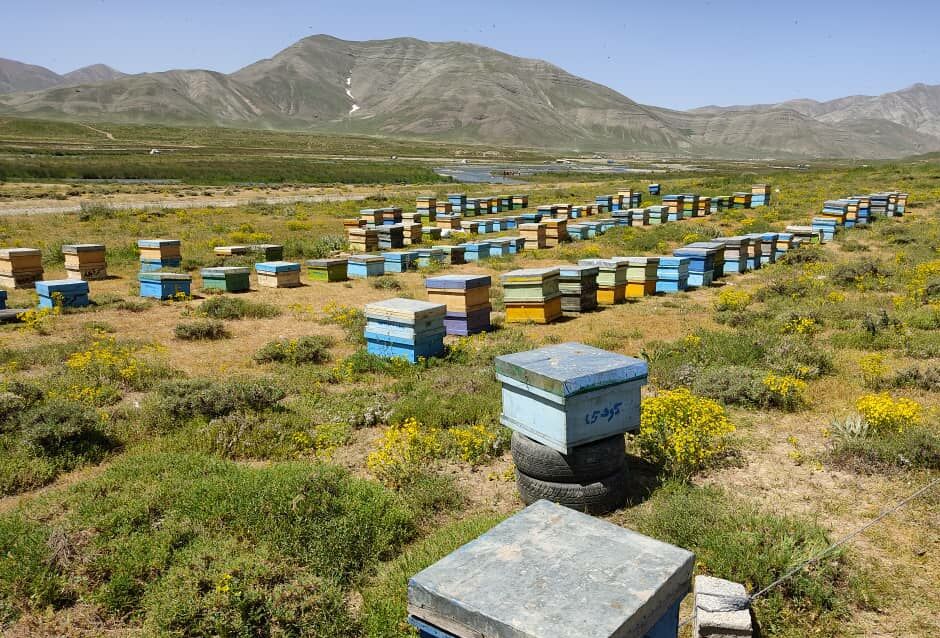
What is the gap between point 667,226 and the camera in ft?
104

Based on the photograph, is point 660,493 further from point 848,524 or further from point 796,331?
point 796,331

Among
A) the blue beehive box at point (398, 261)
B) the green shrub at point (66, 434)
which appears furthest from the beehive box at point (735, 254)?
the green shrub at point (66, 434)

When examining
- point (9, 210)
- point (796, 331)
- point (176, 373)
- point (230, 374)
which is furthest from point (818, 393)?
point (9, 210)

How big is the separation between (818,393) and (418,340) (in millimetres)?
6811

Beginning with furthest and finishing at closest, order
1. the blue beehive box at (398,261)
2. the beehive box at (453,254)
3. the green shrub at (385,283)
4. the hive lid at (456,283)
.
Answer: the beehive box at (453,254) < the blue beehive box at (398,261) < the green shrub at (385,283) < the hive lid at (456,283)

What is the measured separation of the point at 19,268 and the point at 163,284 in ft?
15.1

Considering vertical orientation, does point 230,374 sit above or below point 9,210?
below

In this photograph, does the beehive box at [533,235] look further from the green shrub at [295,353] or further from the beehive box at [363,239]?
the green shrub at [295,353]

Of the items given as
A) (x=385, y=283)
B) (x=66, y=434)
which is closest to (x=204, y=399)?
(x=66, y=434)

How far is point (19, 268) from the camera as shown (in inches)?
698

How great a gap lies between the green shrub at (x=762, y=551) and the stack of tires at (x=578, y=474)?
36 centimetres

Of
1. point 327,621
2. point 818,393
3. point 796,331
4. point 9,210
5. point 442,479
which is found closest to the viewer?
point 327,621

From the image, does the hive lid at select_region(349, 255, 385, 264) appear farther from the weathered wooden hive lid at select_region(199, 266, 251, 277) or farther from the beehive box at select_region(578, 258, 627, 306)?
the beehive box at select_region(578, 258, 627, 306)

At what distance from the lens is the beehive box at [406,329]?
11242mm
